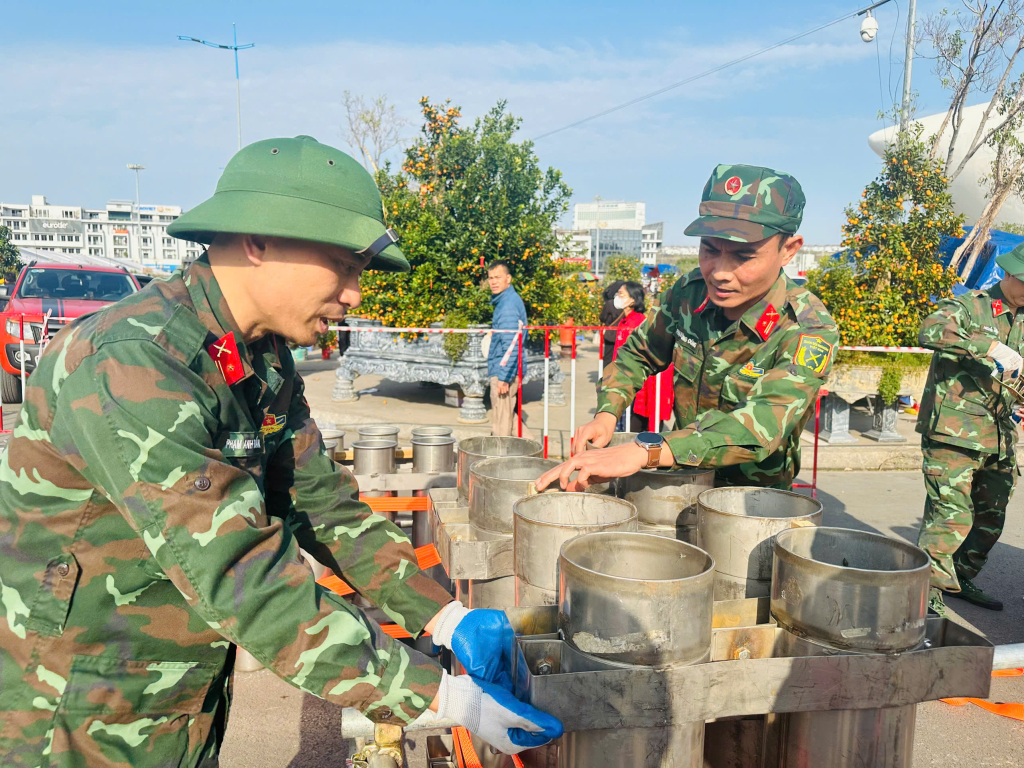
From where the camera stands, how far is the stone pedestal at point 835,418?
821cm

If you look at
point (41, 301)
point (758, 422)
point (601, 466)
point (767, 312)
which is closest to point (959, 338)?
point (767, 312)

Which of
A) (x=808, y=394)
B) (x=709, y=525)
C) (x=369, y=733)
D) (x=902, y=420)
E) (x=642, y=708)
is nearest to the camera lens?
(x=642, y=708)

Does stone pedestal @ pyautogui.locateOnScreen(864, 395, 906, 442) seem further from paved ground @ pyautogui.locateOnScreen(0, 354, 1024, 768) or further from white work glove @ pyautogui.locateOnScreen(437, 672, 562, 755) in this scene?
white work glove @ pyautogui.locateOnScreen(437, 672, 562, 755)

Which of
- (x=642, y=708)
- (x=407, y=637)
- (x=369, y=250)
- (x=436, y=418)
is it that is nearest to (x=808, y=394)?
(x=642, y=708)

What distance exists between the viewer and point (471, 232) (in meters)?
9.88

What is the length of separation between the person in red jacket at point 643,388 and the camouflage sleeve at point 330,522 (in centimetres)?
445

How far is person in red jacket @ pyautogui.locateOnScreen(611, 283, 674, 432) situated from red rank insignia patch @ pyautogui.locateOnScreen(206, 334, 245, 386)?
4.90 meters

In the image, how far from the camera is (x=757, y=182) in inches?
104

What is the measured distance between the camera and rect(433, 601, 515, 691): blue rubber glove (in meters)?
1.60

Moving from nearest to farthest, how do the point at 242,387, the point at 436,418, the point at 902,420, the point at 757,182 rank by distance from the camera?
the point at 242,387 < the point at 757,182 < the point at 436,418 < the point at 902,420

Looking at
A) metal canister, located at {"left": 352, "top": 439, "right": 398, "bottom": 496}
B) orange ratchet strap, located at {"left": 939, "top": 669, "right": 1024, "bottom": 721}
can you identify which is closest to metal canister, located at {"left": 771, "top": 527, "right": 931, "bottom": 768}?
orange ratchet strap, located at {"left": 939, "top": 669, "right": 1024, "bottom": 721}

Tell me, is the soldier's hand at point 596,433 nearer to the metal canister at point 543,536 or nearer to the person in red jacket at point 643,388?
the metal canister at point 543,536

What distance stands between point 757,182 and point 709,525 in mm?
1324

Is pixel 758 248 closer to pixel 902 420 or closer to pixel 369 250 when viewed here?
pixel 369 250
